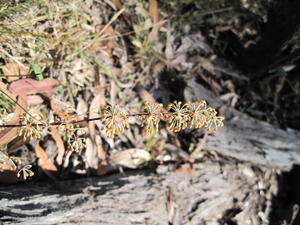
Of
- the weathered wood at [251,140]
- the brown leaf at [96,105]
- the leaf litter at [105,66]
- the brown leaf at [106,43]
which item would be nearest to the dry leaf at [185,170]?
the leaf litter at [105,66]

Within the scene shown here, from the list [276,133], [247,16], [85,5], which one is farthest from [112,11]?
[276,133]

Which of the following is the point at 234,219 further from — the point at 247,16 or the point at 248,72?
the point at 247,16

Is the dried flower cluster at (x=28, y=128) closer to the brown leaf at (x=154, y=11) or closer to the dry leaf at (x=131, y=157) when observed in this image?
the dry leaf at (x=131, y=157)

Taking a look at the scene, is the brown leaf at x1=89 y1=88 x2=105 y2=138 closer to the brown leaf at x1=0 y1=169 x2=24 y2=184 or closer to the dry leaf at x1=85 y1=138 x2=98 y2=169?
the dry leaf at x1=85 y1=138 x2=98 y2=169

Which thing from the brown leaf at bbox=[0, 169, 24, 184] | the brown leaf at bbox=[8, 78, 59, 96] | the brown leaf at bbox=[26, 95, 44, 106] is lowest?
the brown leaf at bbox=[0, 169, 24, 184]

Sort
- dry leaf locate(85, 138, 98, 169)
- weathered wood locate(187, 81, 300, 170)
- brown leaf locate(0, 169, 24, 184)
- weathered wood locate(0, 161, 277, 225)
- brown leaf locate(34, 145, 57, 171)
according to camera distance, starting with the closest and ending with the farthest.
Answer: weathered wood locate(0, 161, 277, 225)
brown leaf locate(0, 169, 24, 184)
brown leaf locate(34, 145, 57, 171)
dry leaf locate(85, 138, 98, 169)
weathered wood locate(187, 81, 300, 170)

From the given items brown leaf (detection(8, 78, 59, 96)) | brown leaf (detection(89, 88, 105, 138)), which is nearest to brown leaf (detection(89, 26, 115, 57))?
brown leaf (detection(89, 88, 105, 138))

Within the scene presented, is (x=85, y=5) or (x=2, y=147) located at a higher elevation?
(x=85, y=5)
